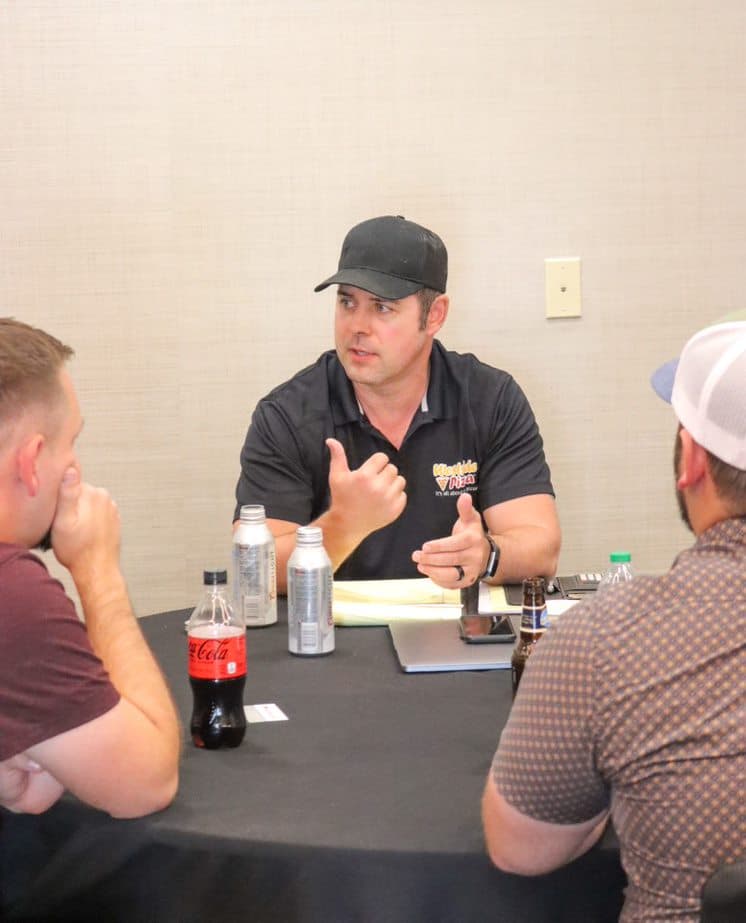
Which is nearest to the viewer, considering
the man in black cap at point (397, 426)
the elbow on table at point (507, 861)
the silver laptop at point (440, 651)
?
the elbow on table at point (507, 861)

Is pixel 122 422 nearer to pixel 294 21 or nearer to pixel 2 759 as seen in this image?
pixel 294 21

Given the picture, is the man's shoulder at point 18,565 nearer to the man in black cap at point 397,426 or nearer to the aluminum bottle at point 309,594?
the aluminum bottle at point 309,594

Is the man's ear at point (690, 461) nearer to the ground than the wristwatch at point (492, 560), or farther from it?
farther from it

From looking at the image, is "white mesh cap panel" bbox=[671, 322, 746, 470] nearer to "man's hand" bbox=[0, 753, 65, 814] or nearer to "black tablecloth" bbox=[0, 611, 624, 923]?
"black tablecloth" bbox=[0, 611, 624, 923]

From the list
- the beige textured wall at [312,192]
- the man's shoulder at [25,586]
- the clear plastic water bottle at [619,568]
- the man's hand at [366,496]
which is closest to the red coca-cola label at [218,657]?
the man's shoulder at [25,586]

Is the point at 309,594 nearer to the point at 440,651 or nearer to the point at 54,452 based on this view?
the point at 440,651

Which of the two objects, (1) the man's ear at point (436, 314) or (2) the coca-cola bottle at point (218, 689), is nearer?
(2) the coca-cola bottle at point (218, 689)

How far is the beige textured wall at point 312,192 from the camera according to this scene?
2951 mm

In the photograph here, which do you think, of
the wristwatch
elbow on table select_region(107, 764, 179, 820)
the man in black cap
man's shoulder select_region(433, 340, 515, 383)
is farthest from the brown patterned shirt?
man's shoulder select_region(433, 340, 515, 383)

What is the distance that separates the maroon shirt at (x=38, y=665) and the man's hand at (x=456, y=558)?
0.91 metres

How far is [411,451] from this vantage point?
103 inches

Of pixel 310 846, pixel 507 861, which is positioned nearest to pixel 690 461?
pixel 507 861

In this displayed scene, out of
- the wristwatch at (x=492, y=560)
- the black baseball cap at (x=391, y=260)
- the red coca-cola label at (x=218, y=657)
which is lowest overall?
the wristwatch at (x=492, y=560)

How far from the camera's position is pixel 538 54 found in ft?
9.81
